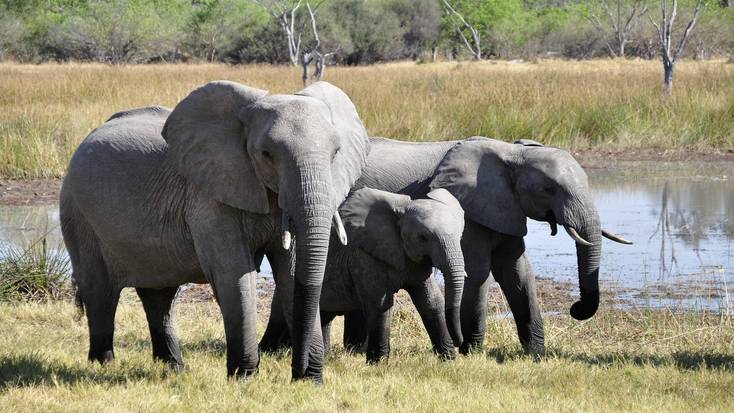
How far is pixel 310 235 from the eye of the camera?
5.63m

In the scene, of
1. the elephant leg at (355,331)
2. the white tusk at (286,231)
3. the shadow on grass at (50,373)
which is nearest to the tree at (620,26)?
the elephant leg at (355,331)

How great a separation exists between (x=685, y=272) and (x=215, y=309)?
4.47 m

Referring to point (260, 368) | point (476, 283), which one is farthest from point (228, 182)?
point (476, 283)

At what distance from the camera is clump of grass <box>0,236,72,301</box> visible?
33.1 feet

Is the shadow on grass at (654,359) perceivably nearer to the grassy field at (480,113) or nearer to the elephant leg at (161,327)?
the elephant leg at (161,327)

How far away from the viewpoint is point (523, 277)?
335 inches

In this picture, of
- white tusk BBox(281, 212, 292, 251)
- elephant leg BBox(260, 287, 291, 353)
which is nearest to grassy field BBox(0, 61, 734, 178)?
elephant leg BBox(260, 287, 291, 353)

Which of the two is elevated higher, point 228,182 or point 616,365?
point 228,182

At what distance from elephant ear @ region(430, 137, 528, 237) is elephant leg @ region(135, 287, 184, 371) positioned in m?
2.28

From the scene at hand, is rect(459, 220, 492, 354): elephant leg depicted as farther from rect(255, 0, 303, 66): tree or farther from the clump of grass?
rect(255, 0, 303, 66): tree

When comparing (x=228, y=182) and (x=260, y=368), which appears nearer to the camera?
(x=228, y=182)

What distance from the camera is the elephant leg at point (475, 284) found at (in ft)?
27.2

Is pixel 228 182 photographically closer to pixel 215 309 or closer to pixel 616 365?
pixel 616 365

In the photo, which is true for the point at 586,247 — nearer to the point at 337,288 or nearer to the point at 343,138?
the point at 337,288
